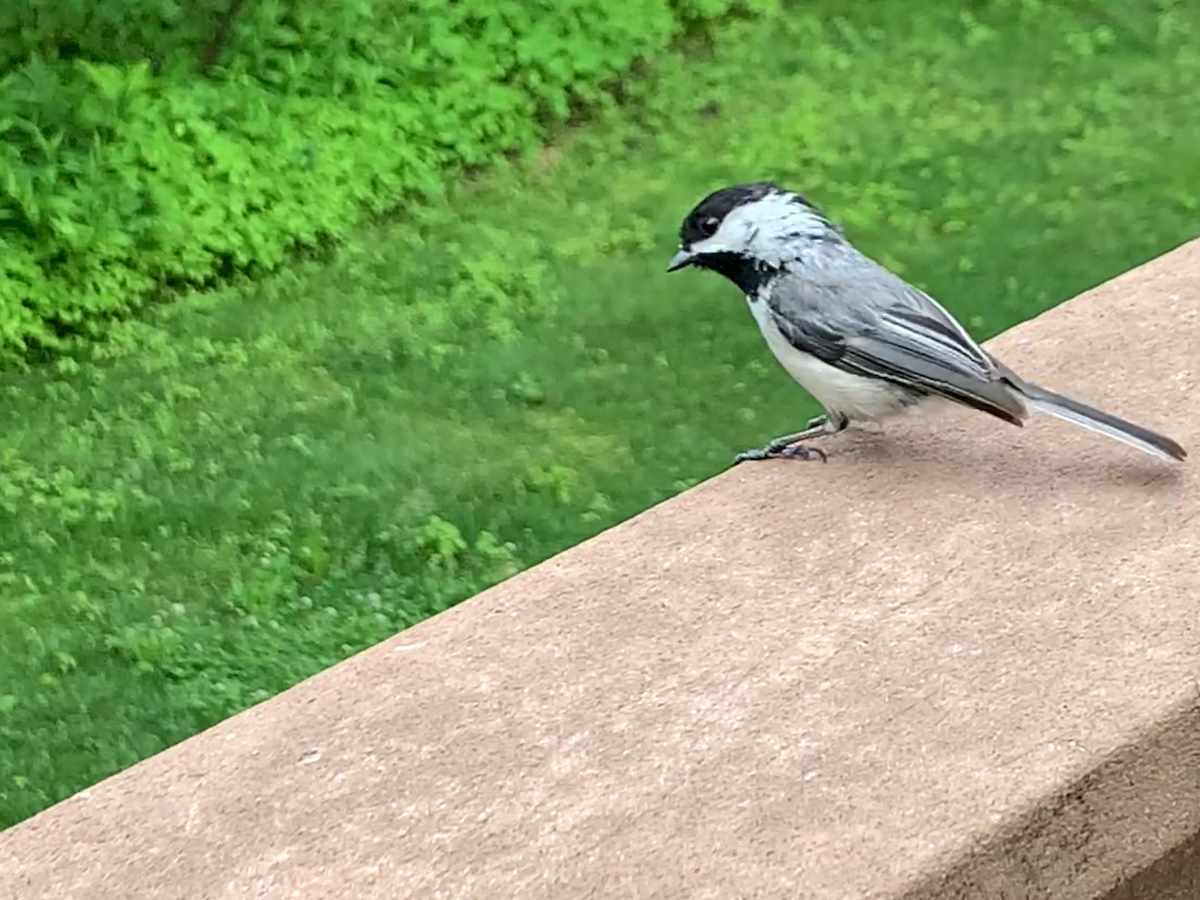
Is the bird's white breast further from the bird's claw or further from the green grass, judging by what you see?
the green grass

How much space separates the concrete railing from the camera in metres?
2.06

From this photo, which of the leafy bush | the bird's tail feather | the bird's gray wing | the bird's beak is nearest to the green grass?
the leafy bush

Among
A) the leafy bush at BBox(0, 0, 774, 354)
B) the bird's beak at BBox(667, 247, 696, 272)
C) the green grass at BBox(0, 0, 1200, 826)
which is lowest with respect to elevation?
the green grass at BBox(0, 0, 1200, 826)

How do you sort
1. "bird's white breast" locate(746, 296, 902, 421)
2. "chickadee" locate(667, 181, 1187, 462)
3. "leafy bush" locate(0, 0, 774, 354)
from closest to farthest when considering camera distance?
1. "chickadee" locate(667, 181, 1187, 462)
2. "bird's white breast" locate(746, 296, 902, 421)
3. "leafy bush" locate(0, 0, 774, 354)

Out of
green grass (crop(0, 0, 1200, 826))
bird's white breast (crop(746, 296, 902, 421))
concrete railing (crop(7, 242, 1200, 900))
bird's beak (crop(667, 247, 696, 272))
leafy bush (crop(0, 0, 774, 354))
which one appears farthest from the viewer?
leafy bush (crop(0, 0, 774, 354))

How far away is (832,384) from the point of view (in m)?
3.07

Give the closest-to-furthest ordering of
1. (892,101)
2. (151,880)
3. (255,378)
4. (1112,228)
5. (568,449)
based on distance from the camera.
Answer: (151,880)
(568,449)
(255,378)
(1112,228)
(892,101)

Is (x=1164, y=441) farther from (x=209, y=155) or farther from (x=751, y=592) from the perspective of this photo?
(x=209, y=155)

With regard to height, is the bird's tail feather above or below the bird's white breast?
below

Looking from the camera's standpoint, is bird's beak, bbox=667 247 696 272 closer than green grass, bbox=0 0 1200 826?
Yes

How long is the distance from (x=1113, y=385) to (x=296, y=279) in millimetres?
3220

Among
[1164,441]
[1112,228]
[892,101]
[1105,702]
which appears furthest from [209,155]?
[1105,702]

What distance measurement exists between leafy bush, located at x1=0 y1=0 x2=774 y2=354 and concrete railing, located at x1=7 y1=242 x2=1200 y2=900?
3.14m

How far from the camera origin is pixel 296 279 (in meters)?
5.62
